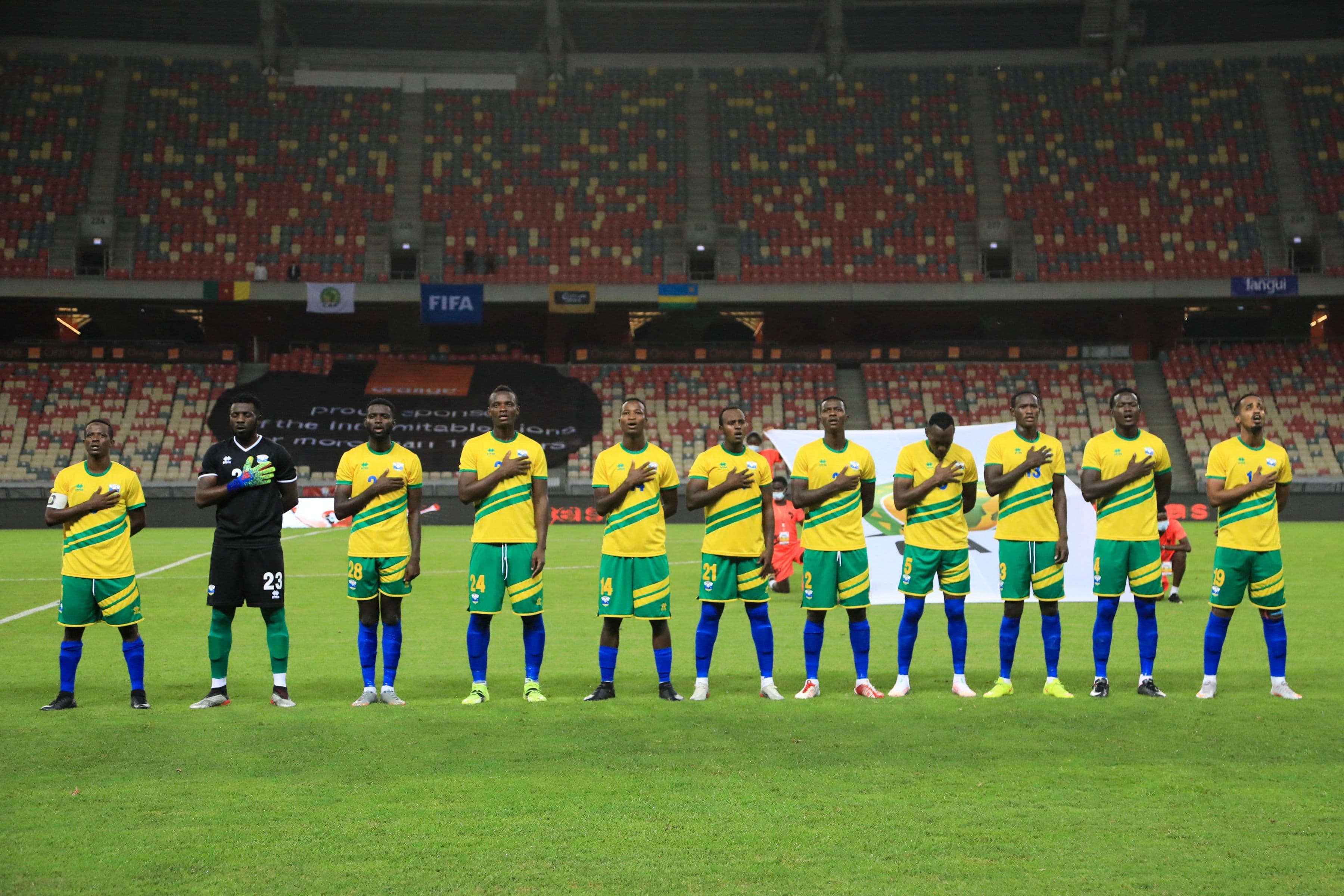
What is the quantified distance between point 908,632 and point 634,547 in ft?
7.60

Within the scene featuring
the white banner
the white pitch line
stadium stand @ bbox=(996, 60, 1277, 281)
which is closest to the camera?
the white pitch line

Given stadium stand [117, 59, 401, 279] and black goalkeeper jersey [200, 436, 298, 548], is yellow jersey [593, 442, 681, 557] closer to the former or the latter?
black goalkeeper jersey [200, 436, 298, 548]

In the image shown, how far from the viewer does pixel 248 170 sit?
135 ft

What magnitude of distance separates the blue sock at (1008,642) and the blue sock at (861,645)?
3.49 feet

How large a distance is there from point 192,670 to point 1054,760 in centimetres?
756

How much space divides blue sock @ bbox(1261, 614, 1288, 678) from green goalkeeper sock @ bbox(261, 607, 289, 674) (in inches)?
298

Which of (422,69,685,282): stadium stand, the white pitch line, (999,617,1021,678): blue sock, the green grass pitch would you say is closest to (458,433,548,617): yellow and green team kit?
the green grass pitch

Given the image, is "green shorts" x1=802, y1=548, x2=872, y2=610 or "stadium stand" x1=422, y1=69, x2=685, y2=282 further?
"stadium stand" x1=422, y1=69, x2=685, y2=282

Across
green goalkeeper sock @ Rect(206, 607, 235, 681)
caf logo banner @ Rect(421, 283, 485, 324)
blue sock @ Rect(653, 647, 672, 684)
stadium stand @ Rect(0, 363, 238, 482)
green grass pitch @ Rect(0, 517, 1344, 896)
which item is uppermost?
caf logo banner @ Rect(421, 283, 485, 324)

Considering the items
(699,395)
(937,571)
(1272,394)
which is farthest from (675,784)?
(1272,394)

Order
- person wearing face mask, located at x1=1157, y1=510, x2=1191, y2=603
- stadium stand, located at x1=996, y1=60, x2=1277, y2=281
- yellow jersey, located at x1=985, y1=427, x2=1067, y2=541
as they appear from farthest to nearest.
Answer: stadium stand, located at x1=996, y1=60, x2=1277, y2=281
person wearing face mask, located at x1=1157, y1=510, x2=1191, y2=603
yellow jersey, located at x1=985, y1=427, x2=1067, y2=541

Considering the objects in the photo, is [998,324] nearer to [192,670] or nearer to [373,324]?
[373,324]

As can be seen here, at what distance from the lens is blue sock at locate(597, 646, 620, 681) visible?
29.3 feet

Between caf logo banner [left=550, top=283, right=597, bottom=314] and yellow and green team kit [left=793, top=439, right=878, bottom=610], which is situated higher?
caf logo banner [left=550, top=283, right=597, bottom=314]
